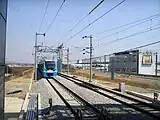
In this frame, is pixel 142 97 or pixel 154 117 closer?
pixel 154 117

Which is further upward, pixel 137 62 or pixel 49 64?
pixel 137 62

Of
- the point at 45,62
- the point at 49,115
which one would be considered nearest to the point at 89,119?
the point at 49,115

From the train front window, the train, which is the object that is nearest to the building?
the train

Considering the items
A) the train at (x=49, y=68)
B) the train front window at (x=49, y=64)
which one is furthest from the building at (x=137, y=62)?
the train front window at (x=49, y=64)

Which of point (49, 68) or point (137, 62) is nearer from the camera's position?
point (49, 68)

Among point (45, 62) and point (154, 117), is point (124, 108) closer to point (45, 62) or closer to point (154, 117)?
point (154, 117)

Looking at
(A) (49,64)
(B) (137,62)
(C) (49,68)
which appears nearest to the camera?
(A) (49,64)

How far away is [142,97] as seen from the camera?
20.0 metres

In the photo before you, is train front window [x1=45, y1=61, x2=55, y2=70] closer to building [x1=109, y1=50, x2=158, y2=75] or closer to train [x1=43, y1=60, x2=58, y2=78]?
train [x1=43, y1=60, x2=58, y2=78]

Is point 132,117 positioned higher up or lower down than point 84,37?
lower down

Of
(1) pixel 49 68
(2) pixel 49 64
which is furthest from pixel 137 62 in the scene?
(2) pixel 49 64

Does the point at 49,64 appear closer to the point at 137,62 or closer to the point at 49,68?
the point at 49,68

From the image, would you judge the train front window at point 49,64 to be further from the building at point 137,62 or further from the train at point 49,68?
the building at point 137,62

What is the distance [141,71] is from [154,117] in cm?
5004
